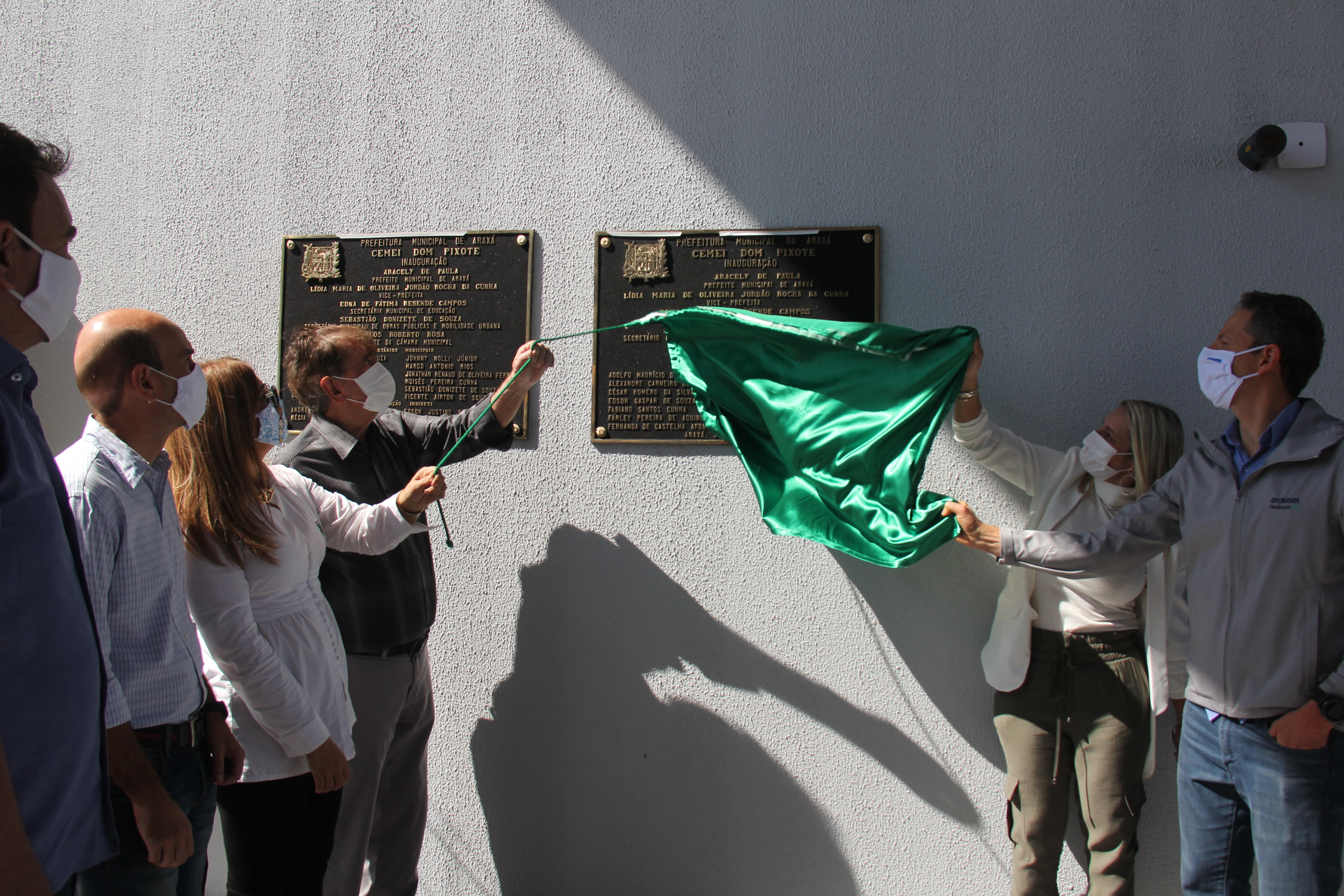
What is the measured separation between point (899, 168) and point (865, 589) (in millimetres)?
1748

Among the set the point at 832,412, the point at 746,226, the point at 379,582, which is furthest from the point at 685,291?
the point at 379,582

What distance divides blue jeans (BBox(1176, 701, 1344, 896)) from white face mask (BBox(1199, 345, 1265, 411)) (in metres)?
0.95

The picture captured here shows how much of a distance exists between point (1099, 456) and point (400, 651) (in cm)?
265

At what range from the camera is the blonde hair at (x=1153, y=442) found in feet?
8.87

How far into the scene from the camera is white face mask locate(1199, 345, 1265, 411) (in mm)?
2332

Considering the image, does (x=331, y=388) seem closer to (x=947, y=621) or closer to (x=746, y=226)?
(x=746, y=226)

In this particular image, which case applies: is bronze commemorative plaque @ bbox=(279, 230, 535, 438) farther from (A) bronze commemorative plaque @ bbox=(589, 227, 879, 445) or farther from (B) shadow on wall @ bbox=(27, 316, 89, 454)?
(B) shadow on wall @ bbox=(27, 316, 89, 454)

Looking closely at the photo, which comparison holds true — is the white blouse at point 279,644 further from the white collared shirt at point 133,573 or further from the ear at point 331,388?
the ear at point 331,388

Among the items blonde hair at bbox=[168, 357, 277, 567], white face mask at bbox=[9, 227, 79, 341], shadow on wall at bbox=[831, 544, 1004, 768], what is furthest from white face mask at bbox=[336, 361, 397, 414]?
shadow on wall at bbox=[831, 544, 1004, 768]

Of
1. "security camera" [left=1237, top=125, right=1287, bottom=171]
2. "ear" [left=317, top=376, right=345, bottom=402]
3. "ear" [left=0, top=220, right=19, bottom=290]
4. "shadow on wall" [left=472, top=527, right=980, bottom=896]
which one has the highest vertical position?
"security camera" [left=1237, top=125, right=1287, bottom=171]

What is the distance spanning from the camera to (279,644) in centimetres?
220

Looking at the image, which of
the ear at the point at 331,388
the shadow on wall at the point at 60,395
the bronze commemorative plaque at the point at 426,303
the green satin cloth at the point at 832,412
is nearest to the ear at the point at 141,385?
the ear at the point at 331,388

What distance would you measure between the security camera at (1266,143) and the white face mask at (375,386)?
Answer: 11.0 feet

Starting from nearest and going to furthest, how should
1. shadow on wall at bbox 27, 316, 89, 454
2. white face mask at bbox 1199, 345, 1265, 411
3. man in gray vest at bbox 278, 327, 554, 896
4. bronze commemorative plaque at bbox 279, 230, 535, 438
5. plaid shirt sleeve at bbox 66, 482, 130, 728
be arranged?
plaid shirt sleeve at bbox 66, 482, 130, 728, white face mask at bbox 1199, 345, 1265, 411, man in gray vest at bbox 278, 327, 554, 896, bronze commemorative plaque at bbox 279, 230, 535, 438, shadow on wall at bbox 27, 316, 89, 454
